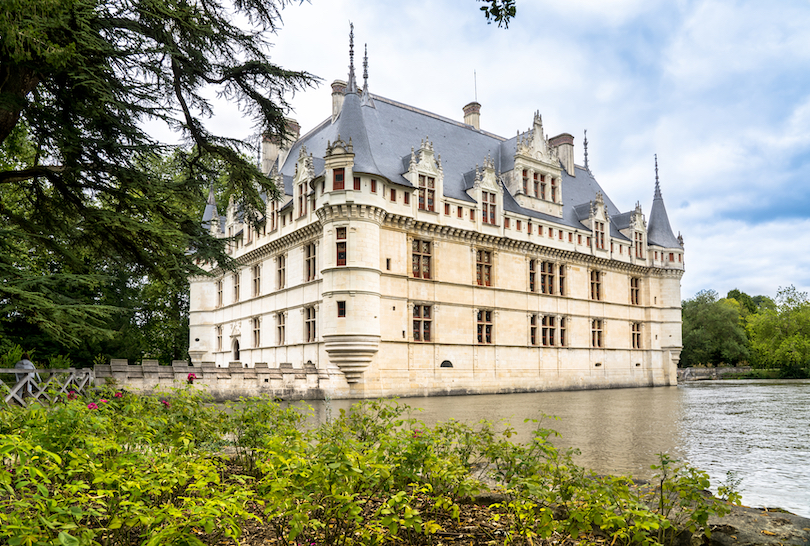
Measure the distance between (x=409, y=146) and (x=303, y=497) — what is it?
2745 cm

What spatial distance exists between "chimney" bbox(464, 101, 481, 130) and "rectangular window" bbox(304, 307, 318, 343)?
16625 millimetres

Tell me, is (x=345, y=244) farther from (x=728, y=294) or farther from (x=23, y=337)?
(x=728, y=294)

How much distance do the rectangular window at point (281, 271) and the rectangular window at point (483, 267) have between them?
31.1 ft

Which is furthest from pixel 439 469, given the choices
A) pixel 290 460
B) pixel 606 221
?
pixel 606 221

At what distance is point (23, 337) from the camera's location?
14.2 m

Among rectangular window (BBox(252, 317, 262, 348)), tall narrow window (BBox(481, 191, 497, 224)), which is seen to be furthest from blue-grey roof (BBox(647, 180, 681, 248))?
rectangular window (BBox(252, 317, 262, 348))

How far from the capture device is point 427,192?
2747 cm

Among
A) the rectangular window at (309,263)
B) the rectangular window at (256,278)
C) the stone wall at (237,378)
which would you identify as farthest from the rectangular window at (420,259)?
the rectangular window at (256,278)

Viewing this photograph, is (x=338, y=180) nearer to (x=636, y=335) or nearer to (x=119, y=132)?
(x=119, y=132)

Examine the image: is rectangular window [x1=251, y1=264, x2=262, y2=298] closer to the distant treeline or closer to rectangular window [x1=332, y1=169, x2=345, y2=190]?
rectangular window [x1=332, y1=169, x2=345, y2=190]

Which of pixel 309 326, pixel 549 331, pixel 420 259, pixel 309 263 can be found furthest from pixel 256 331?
pixel 549 331

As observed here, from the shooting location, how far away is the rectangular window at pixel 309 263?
89.3 feet

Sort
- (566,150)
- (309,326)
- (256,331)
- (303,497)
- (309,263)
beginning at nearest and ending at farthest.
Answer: (303,497) → (309,326) → (309,263) → (256,331) → (566,150)

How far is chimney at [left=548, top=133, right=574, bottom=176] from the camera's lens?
128 ft
